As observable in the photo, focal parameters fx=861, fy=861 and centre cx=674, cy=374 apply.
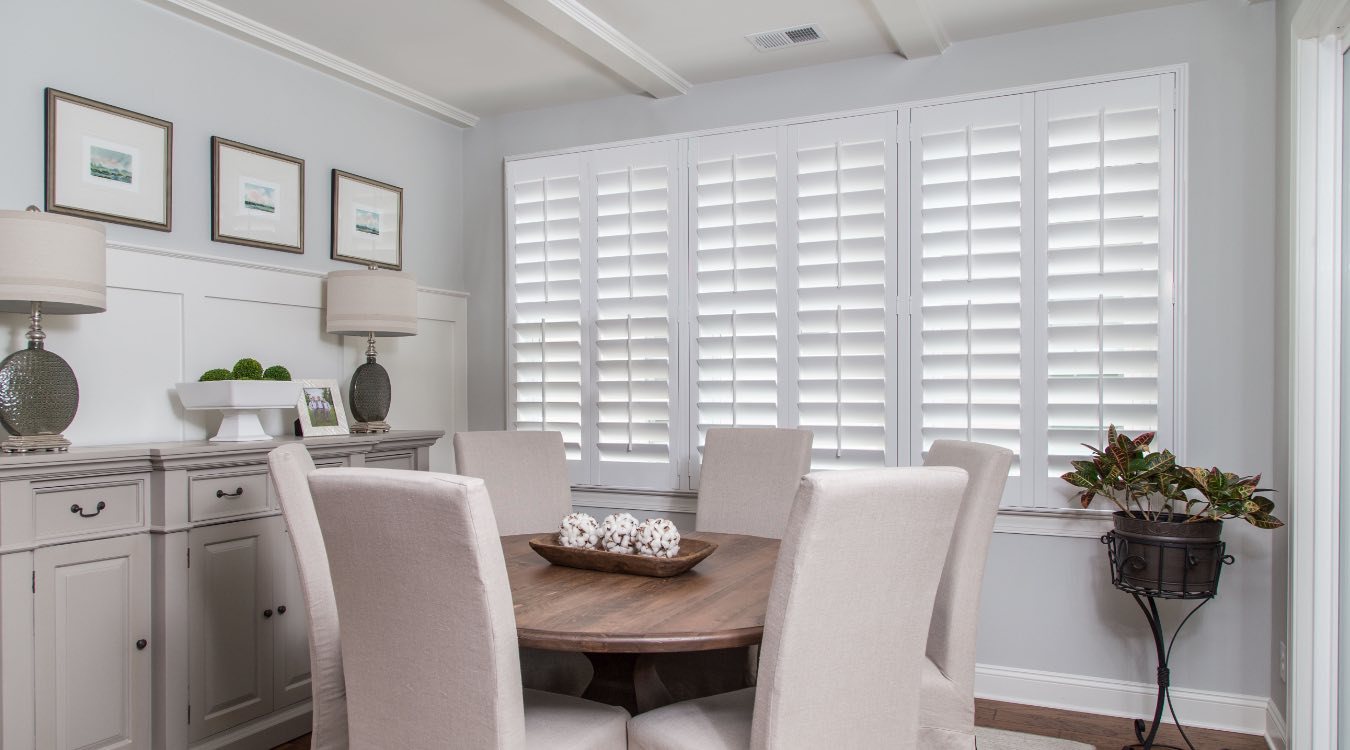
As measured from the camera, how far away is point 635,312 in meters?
4.00

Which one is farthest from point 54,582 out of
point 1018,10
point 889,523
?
point 1018,10

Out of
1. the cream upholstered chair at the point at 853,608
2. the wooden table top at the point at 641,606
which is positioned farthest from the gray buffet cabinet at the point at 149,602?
the cream upholstered chair at the point at 853,608

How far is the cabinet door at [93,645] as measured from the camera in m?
2.35

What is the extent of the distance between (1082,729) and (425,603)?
257 cm

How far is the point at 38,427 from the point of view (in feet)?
8.04

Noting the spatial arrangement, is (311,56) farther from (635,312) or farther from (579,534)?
(579,534)

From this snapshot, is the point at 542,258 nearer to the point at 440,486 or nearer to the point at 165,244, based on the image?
the point at 165,244

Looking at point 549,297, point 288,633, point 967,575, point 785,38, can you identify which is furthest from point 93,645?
point 785,38

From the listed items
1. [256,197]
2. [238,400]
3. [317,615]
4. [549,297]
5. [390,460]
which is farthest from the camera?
[549,297]

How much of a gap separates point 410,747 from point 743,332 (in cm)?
244

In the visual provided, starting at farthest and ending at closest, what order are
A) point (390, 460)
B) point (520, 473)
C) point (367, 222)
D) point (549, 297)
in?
point (549, 297), point (367, 222), point (390, 460), point (520, 473)

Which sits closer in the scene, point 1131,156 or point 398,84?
point 1131,156

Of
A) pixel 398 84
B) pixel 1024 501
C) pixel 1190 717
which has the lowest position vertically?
pixel 1190 717

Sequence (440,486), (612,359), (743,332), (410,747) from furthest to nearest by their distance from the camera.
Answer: (612,359)
(743,332)
(410,747)
(440,486)
